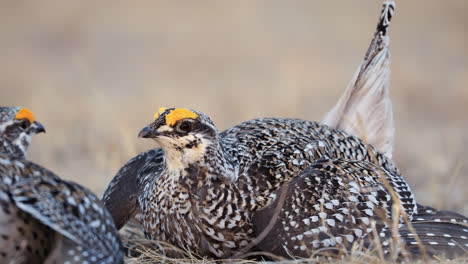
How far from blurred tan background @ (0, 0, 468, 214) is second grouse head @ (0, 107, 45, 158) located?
241 cm

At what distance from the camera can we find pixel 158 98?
30.3 ft

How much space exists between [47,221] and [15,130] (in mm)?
957

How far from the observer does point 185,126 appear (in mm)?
3932

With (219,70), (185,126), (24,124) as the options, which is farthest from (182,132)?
(219,70)

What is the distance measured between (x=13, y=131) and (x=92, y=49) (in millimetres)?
9036

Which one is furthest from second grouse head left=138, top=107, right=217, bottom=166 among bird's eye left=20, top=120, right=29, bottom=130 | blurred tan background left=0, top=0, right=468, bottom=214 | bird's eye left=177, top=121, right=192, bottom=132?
blurred tan background left=0, top=0, right=468, bottom=214

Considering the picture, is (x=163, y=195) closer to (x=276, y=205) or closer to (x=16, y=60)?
(x=276, y=205)

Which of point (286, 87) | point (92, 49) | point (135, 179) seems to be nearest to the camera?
point (135, 179)

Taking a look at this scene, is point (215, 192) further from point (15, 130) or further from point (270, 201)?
point (15, 130)

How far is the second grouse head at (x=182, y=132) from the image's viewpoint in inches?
153

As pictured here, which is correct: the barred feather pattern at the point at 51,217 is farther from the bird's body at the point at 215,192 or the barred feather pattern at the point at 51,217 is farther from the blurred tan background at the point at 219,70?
the blurred tan background at the point at 219,70

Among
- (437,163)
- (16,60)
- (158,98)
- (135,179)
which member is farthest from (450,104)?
(16,60)

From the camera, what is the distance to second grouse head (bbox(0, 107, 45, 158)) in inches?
146

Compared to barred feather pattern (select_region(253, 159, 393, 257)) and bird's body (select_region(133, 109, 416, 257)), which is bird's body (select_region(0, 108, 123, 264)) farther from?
barred feather pattern (select_region(253, 159, 393, 257))
